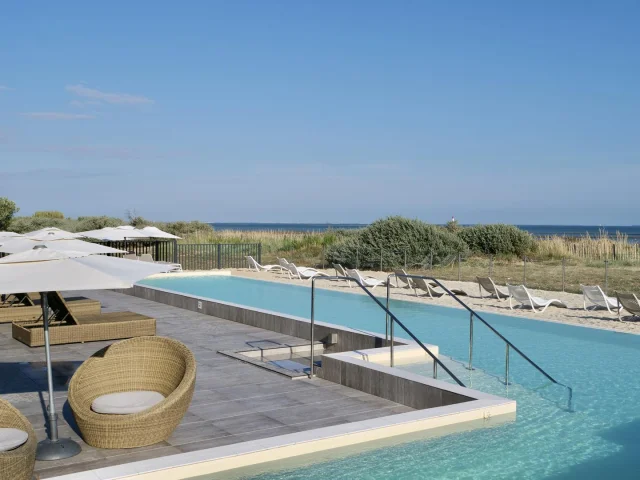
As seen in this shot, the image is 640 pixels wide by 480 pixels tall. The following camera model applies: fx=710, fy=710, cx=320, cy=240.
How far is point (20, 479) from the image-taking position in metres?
4.33

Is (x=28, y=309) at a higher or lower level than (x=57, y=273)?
lower

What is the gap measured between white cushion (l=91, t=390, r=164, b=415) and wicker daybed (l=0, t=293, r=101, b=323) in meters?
5.61

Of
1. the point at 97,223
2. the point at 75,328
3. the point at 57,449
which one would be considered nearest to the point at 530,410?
the point at 57,449

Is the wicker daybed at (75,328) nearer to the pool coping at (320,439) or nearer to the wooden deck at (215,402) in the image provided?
the wooden deck at (215,402)

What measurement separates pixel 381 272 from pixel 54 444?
1844 cm

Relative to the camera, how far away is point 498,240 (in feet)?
96.0

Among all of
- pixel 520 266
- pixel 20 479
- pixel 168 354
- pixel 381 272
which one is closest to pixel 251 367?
pixel 168 354

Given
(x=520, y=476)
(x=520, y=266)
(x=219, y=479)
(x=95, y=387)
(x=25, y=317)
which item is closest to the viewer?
(x=219, y=479)

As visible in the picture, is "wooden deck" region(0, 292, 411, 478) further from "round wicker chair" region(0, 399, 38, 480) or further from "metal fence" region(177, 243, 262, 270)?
"metal fence" region(177, 243, 262, 270)

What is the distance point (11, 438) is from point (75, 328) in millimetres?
5287

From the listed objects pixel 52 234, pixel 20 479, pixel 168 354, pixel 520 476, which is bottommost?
pixel 520 476

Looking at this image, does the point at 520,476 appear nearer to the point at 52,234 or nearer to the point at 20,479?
the point at 20,479

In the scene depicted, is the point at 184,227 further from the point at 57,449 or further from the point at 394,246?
the point at 57,449

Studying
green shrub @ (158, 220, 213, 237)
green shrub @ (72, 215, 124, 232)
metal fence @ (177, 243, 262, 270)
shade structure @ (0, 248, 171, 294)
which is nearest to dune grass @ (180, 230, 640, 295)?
metal fence @ (177, 243, 262, 270)
